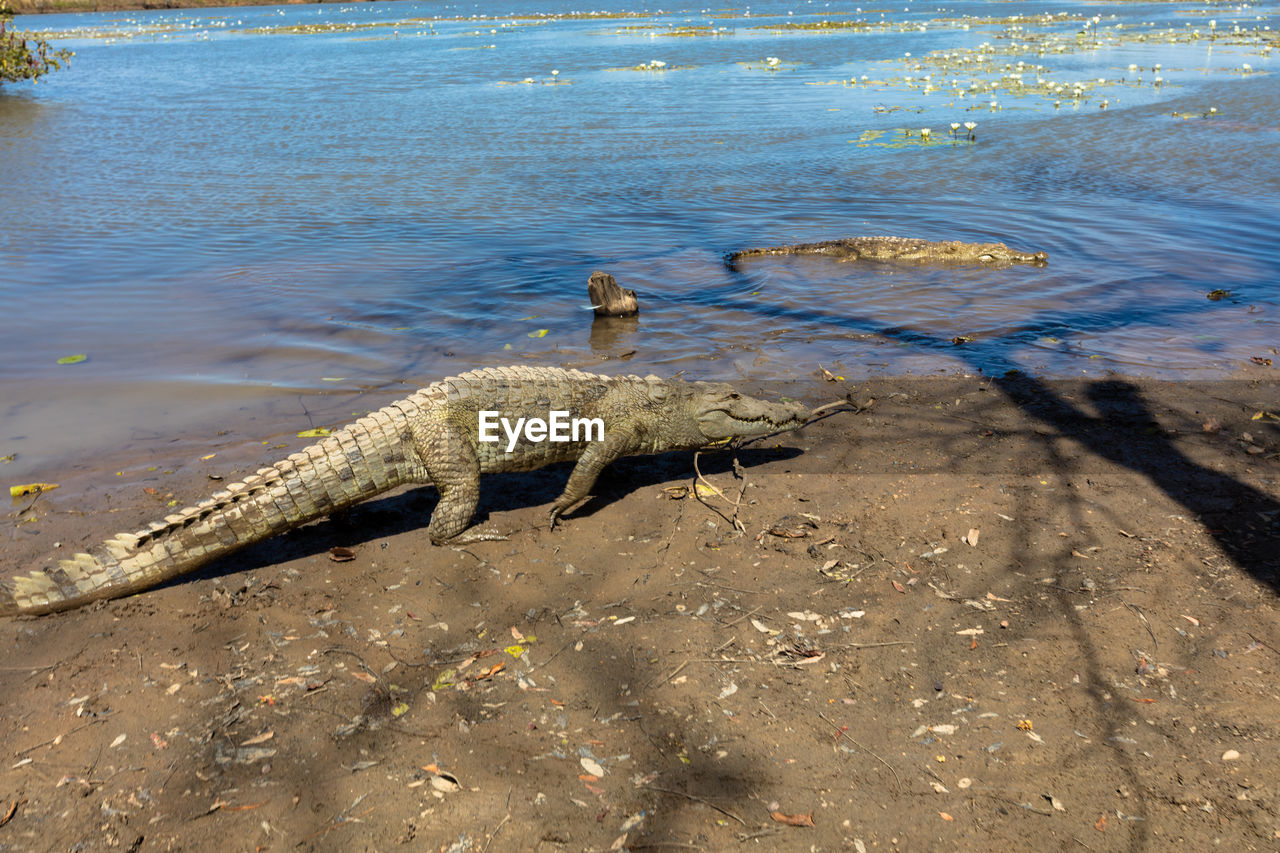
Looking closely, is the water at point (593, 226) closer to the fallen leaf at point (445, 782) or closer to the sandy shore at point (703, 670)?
the sandy shore at point (703, 670)

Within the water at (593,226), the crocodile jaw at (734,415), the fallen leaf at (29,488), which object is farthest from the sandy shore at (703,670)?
the water at (593,226)

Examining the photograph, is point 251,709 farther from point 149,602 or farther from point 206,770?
point 149,602

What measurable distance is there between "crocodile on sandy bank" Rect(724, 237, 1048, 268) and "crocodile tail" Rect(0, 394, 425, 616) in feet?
24.5

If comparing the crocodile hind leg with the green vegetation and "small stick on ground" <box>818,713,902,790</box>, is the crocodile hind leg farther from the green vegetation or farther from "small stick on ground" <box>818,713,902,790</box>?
the green vegetation

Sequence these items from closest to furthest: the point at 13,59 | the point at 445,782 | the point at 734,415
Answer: the point at 445,782 → the point at 734,415 → the point at 13,59

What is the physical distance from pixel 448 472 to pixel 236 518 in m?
1.26

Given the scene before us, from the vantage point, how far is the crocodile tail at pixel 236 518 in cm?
447

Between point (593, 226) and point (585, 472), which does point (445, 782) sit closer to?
point (585, 472)

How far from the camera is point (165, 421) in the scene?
7031 mm

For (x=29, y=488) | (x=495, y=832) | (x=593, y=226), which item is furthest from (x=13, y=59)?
(x=495, y=832)

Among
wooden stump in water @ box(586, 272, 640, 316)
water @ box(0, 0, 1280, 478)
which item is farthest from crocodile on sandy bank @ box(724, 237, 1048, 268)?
wooden stump in water @ box(586, 272, 640, 316)

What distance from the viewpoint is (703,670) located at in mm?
4078

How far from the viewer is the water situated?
8266 millimetres

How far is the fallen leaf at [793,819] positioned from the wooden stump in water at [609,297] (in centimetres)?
693
